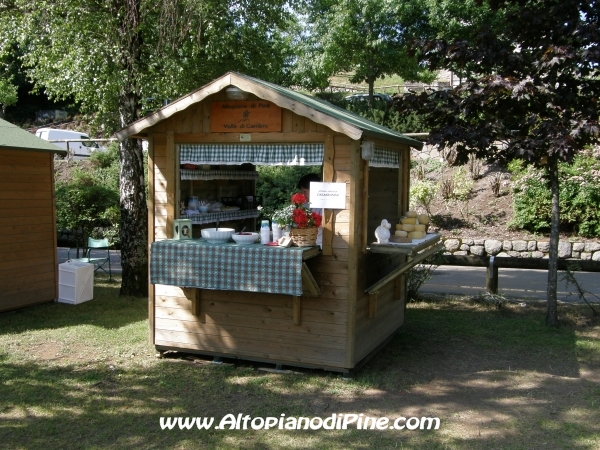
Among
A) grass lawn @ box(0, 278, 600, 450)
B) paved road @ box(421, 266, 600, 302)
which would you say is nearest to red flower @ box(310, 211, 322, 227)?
grass lawn @ box(0, 278, 600, 450)

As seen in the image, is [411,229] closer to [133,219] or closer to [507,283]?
[133,219]

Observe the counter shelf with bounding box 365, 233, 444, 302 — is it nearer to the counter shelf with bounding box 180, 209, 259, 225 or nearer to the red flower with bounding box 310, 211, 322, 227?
the red flower with bounding box 310, 211, 322, 227

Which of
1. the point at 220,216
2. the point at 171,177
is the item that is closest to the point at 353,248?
the point at 171,177

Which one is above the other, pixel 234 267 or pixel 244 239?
pixel 244 239

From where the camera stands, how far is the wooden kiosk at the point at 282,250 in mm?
5375

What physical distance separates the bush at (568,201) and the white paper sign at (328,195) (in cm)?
812

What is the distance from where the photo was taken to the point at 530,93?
6.62 meters

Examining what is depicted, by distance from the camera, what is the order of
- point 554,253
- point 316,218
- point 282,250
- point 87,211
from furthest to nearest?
point 87,211 → point 554,253 → point 316,218 → point 282,250

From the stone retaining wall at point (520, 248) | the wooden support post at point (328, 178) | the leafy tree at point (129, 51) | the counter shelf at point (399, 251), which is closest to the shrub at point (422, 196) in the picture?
the stone retaining wall at point (520, 248)

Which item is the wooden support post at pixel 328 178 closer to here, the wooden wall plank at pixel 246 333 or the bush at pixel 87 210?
the wooden wall plank at pixel 246 333

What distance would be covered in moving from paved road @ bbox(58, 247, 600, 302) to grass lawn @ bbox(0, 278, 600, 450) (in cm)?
200

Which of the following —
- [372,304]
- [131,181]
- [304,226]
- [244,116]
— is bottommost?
[372,304]

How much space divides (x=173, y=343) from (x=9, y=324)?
9.39 feet

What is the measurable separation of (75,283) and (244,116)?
14.9 ft
